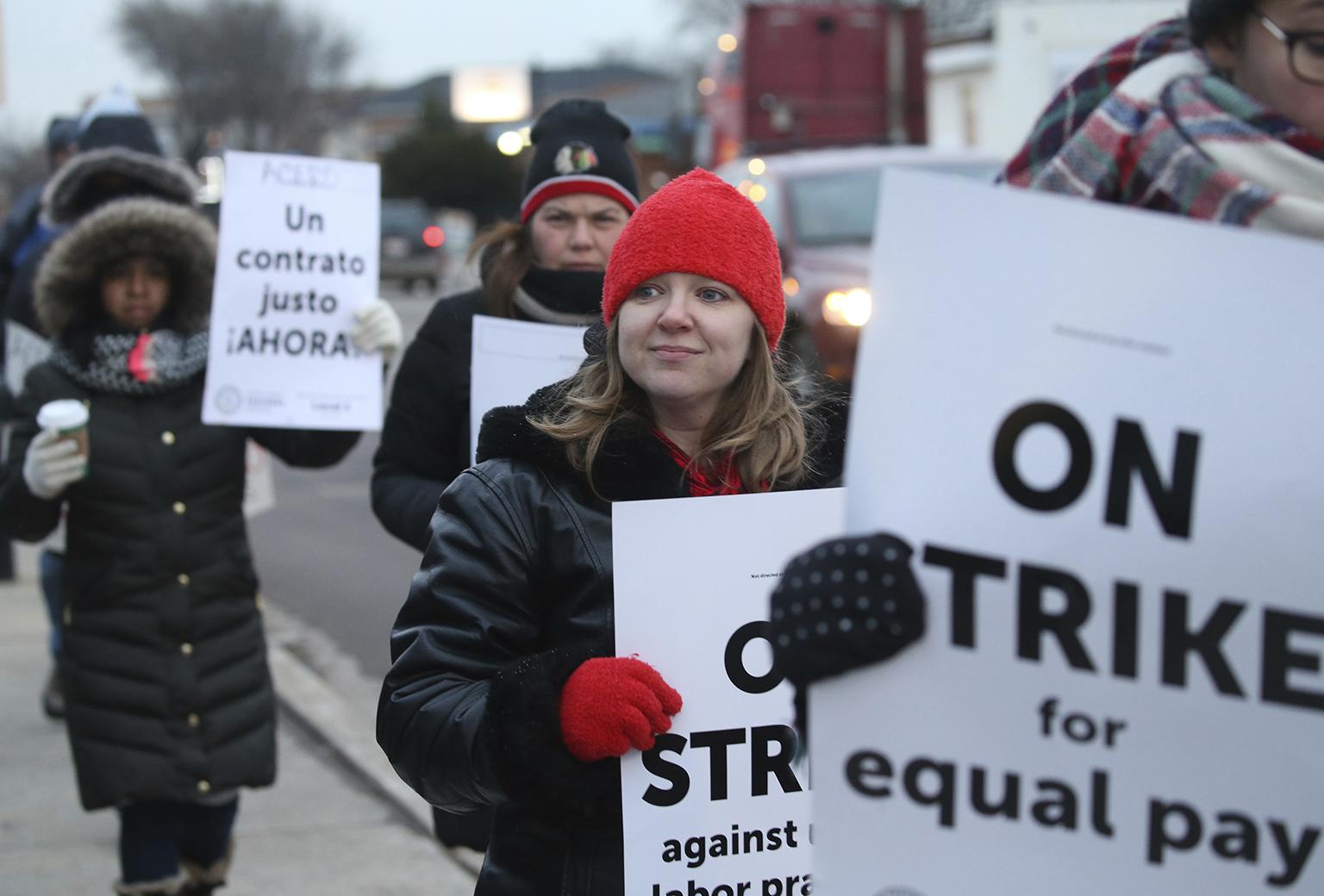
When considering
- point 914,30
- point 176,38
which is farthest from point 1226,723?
point 176,38

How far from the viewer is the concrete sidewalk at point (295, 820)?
498cm

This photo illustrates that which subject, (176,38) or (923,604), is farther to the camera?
(176,38)

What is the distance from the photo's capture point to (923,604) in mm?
1731

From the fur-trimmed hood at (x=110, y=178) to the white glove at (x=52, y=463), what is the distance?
1393 mm

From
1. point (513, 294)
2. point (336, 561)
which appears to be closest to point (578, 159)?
point (513, 294)

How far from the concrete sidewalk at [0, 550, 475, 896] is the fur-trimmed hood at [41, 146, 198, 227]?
1.83 meters

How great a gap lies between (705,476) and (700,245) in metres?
0.33

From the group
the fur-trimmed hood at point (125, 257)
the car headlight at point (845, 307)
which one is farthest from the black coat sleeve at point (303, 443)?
the car headlight at point (845, 307)

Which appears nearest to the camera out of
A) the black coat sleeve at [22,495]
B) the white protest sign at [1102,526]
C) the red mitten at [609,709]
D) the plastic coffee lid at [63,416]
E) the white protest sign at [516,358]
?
the white protest sign at [1102,526]

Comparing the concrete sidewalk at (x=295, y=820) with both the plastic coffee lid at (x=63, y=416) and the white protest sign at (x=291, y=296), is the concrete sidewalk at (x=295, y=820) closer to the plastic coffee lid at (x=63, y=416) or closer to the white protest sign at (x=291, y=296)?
the white protest sign at (x=291, y=296)

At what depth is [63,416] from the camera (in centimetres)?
400

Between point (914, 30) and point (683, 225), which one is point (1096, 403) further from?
point (914, 30)

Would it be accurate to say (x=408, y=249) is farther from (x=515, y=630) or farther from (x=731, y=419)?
(x=515, y=630)

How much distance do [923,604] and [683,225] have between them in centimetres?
95
